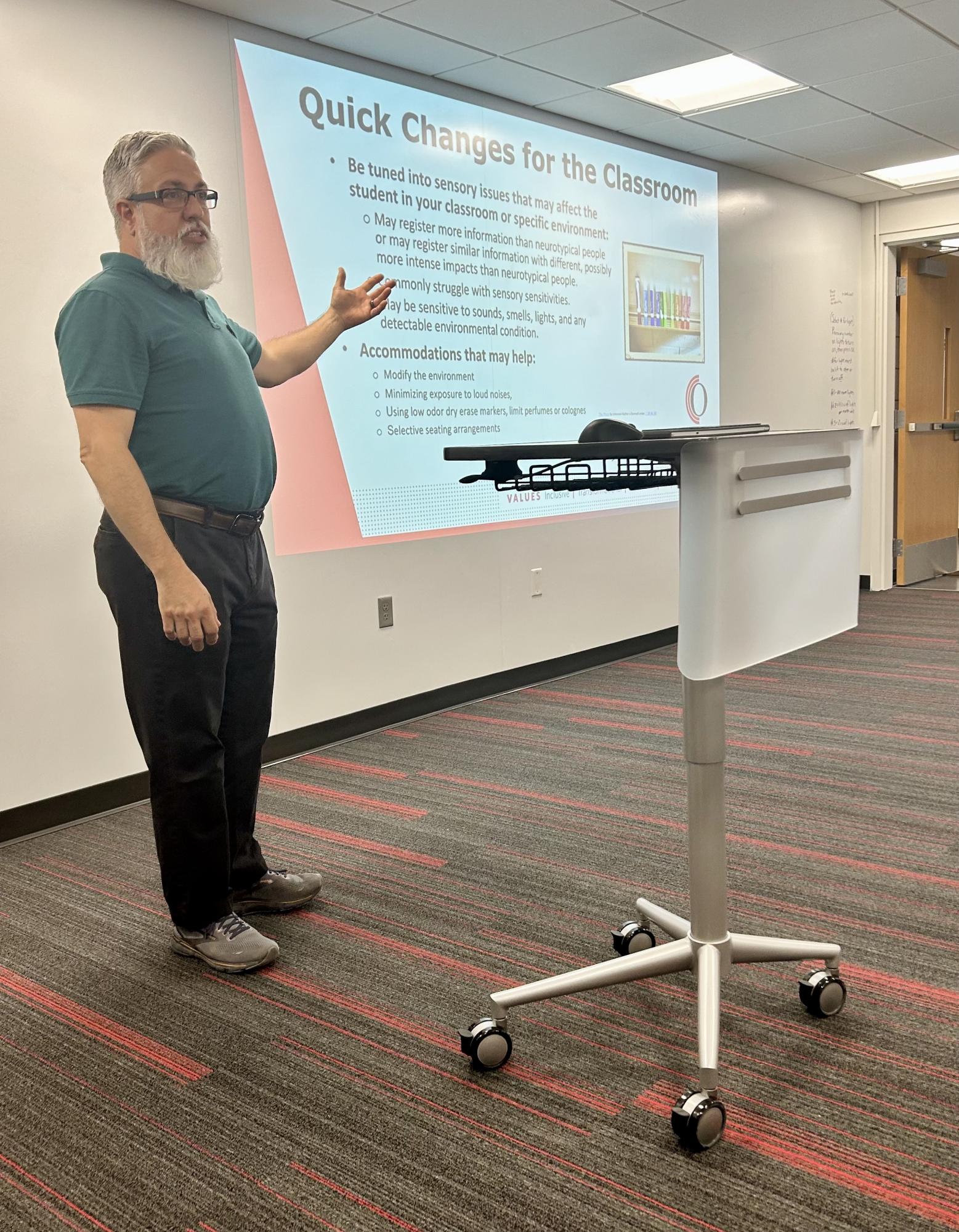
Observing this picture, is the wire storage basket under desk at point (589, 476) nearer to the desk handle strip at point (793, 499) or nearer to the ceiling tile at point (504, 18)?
the desk handle strip at point (793, 499)

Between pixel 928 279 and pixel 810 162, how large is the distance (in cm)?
189

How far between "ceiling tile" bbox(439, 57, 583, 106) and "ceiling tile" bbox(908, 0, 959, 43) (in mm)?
1252

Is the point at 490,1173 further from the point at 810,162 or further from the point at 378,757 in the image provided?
the point at 810,162

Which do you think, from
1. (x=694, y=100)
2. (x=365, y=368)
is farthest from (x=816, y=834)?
(x=694, y=100)

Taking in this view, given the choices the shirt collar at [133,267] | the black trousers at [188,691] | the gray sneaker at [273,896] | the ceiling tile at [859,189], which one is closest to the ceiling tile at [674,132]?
the ceiling tile at [859,189]

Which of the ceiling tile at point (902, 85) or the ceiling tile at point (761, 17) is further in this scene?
the ceiling tile at point (902, 85)

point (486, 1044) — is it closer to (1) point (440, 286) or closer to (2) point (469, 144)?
(1) point (440, 286)

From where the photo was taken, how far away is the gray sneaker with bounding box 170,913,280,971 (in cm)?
215

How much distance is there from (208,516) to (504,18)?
2345mm

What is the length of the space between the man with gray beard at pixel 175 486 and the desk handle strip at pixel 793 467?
3.49ft

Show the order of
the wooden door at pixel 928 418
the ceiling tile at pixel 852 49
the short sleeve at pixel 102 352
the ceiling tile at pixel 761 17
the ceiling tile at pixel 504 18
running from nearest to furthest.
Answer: the short sleeve at pixel 102 352 < the ceiling tile at pixel 504 18 < the ceiling tile at pixel 761 17 < the ceiling tile at pixel 852 49 < the wooden door at pixel 928 418

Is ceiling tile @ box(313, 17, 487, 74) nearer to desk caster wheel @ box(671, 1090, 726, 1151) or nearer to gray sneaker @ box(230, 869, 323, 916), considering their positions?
gray sneaker @ box(230, 869, 323, 916)

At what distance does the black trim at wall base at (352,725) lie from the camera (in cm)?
309

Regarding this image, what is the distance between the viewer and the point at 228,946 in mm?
2168
